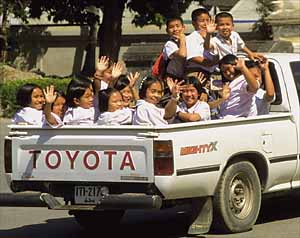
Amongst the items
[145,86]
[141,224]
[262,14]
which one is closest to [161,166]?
[145,86]

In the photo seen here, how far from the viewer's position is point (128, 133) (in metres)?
9.34

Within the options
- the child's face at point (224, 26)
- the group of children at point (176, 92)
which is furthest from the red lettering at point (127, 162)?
the child's face at point (224, 26)

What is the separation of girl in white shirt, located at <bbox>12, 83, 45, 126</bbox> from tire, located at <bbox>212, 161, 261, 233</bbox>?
6.47ft

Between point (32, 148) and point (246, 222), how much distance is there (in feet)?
7.26

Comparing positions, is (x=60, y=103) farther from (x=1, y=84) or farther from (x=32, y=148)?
(x=1, y=84)

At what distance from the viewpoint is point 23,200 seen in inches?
388

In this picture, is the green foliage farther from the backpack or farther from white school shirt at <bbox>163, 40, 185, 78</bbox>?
white school shirt at <bbox>163, 40, 185, 78</bbox>

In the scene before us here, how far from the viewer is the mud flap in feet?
31.5

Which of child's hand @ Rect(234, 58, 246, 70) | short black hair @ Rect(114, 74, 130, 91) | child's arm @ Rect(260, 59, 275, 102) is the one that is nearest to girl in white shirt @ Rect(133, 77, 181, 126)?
child's hand @ Rect(234, 58, 246, 70)

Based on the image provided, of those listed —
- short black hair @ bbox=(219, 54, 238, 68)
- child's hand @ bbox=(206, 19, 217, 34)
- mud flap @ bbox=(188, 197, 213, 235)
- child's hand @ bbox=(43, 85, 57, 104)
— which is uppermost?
child's hand @ bbox=(206, 19, 217, 34)

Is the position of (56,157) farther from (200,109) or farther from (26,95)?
(200,109)

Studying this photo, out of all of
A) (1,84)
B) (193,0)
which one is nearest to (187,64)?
(1,84)

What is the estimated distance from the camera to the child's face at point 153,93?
990cm

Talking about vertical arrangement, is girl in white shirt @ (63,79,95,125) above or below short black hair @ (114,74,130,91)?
below
